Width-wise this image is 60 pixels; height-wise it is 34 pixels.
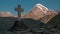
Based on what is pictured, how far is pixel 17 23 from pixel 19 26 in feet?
0.70

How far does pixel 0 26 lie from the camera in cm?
885

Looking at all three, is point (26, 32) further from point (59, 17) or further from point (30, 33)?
point (59, 17)

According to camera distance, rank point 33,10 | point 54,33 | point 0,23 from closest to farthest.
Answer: point 54,33 < point 0,23 < point 33,10

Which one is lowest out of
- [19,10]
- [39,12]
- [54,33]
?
[54,33]

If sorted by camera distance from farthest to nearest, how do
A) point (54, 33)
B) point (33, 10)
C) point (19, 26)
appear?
point (33, 10)
point (19, 26)
point (54, 33)

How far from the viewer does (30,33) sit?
5.92 m

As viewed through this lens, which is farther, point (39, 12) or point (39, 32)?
point (39, 12)

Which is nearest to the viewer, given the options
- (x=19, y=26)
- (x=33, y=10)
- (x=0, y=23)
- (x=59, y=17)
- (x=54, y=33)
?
(x=54, y=33)

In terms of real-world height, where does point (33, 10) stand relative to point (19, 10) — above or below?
above

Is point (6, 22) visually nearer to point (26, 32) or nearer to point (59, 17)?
point (59, 17)

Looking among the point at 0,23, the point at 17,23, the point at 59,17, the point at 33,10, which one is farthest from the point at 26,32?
the point at 33,10

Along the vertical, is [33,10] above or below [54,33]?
above

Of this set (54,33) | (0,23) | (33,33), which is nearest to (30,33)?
(33,33)

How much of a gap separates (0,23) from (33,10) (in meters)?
14.1
